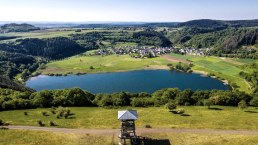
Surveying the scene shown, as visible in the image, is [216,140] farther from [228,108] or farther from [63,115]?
[63,115]

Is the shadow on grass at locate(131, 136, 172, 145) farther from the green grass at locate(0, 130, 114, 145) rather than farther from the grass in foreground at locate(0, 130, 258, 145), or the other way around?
the green grass at locate(0, 130, 114, 145)

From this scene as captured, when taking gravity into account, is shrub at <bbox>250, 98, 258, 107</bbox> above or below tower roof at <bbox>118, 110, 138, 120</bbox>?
below

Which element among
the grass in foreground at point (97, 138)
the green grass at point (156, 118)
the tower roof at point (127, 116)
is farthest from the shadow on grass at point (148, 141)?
the green grass at point (156, 118)

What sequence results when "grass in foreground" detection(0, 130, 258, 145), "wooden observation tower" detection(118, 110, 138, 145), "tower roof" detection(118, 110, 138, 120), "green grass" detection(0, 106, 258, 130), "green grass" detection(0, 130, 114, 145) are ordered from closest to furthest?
→ "tower roof" detection(118, 110, 138, 120)
"wooden observation tower" detection(118, 110, 138, 145)
"green grass" detection(0, 130, 114, 145)
"grass in foreground" detection(0, 130, 258, 145)
"green grass" detection(0, 106, 258, 130)

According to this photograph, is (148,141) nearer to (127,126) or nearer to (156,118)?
(127,126)

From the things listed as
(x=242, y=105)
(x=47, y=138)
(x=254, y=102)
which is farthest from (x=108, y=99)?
(x=254, y=102)

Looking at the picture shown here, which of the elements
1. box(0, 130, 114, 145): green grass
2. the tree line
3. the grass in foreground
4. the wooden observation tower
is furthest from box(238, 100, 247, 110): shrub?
box(0, 130, 114, 145): green grass

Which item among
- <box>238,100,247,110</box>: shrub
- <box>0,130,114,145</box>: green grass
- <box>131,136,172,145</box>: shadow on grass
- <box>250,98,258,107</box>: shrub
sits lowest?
<box>250,98,258,107</box>: shrub

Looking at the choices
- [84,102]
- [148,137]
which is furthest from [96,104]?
[148,137]
